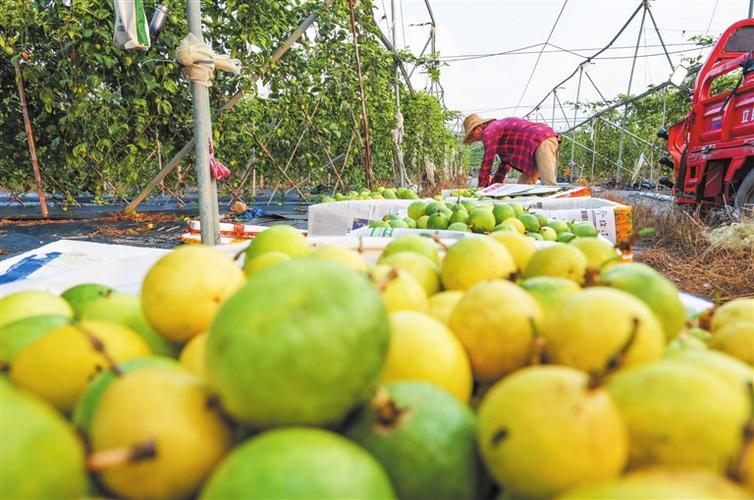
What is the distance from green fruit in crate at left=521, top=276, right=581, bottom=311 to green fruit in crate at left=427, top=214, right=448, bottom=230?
2.39 meters

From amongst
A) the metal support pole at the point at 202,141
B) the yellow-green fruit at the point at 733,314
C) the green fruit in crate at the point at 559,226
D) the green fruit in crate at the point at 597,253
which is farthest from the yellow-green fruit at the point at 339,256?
the metal support pole at the point at 202,141

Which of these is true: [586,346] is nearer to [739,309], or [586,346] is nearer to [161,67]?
[739,309]

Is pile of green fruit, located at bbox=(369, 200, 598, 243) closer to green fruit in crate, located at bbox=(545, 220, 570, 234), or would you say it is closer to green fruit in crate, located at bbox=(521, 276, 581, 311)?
green fruit in crate, located at bbox=(545, 220, 570, 234)

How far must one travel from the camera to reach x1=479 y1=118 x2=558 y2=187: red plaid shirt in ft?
25.3

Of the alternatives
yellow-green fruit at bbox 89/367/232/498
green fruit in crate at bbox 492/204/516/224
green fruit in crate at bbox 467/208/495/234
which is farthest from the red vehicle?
yellow-green fruit at bbox 89/367/232/498

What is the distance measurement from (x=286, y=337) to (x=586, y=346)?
1.81 feet

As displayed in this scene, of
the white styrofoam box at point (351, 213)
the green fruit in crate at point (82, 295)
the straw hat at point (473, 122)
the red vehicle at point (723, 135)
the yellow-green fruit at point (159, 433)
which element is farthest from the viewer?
the straw hat at point (473, 122)

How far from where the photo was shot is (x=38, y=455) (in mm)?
663

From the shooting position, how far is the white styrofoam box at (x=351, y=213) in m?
4.89

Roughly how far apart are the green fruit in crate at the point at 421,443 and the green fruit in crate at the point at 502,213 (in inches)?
121

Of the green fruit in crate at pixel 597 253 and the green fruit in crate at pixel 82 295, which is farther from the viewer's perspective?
the green fruit in crate at pixel 597 253

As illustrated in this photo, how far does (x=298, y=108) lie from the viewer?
32.4 ft

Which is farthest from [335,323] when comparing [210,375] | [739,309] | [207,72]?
[207,72]

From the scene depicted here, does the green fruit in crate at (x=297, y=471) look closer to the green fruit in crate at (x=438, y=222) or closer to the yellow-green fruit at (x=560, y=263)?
the yellow-green fruit at (x=560, y=263)
